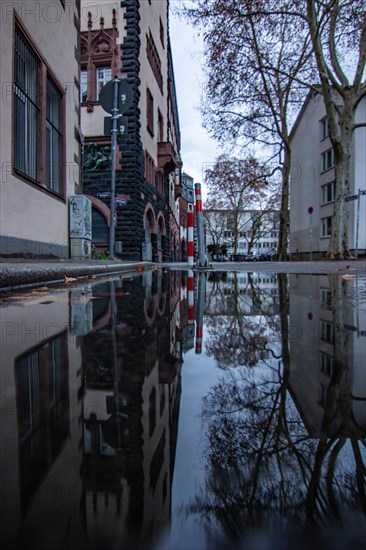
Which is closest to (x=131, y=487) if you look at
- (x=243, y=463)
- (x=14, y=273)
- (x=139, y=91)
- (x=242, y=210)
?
(x=243, y=463)

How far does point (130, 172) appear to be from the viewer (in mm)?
13789

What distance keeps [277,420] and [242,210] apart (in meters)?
41.7

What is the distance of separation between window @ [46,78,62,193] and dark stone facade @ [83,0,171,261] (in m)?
6.12

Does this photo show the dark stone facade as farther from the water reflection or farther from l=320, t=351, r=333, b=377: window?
l=320, t=351, r=333, b=377: window

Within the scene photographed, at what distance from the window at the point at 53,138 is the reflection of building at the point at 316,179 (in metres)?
13.4

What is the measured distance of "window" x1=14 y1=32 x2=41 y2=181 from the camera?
5465mm

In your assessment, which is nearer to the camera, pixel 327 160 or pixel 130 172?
pixel 130 172

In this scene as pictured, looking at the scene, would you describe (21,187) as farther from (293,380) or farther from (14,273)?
(293,380)

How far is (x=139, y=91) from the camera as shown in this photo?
14.2 meters

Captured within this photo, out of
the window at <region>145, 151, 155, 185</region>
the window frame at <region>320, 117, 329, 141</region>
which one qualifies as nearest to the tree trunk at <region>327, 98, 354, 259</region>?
the window at <region>145, 151, 155, 185</region>

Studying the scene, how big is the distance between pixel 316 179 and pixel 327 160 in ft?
4.66

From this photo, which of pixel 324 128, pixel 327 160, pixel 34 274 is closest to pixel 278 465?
pixel 34 274

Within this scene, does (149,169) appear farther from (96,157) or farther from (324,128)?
(324,128)

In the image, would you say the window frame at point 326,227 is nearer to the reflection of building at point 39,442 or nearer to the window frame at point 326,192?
the window frame at point 326,192
